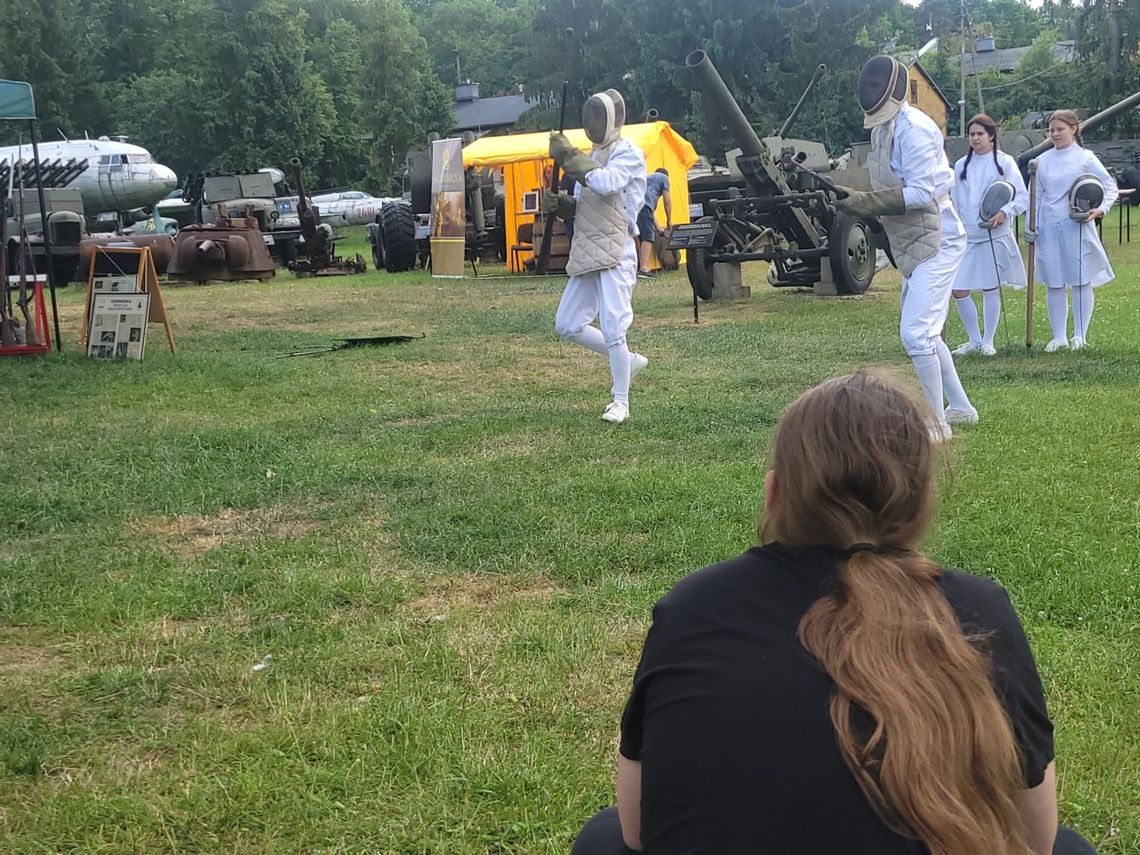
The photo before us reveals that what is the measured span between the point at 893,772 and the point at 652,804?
0.36 metres

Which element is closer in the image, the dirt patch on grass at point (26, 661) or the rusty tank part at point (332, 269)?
the dirt patch on grass at point (26, 661)

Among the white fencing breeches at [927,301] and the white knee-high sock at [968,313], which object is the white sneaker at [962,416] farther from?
the white knee-high sock at [968,313]

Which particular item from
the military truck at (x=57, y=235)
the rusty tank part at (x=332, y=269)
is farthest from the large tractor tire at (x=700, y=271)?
the rusty tank part at (x=332, y=269)

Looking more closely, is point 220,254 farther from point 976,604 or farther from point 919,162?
point 976,604

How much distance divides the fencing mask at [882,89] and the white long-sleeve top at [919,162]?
0.24 ft

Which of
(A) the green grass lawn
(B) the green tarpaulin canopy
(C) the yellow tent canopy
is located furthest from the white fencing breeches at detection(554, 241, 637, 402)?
(C) the yellow tent canopy

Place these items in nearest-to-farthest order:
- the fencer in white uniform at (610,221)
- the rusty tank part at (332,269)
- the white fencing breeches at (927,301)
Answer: the white fencing breeches at (927,301) → the fencer in white uniform at (610,221) → the rusty tank part at (332,269)

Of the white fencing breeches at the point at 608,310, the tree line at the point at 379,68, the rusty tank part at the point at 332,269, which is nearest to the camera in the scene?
the white fencing breeches at the point at 608,310

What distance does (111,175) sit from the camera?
32500 mm

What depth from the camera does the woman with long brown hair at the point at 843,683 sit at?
1.55 meters

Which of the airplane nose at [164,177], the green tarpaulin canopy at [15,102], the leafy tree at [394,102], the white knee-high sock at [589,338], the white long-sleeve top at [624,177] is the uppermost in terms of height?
the leafy tree at [394,102]

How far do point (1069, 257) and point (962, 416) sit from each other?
4.07 metres

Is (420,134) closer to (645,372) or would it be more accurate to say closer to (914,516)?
(645,372)

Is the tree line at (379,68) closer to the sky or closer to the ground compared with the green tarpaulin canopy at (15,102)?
closer to the sky
